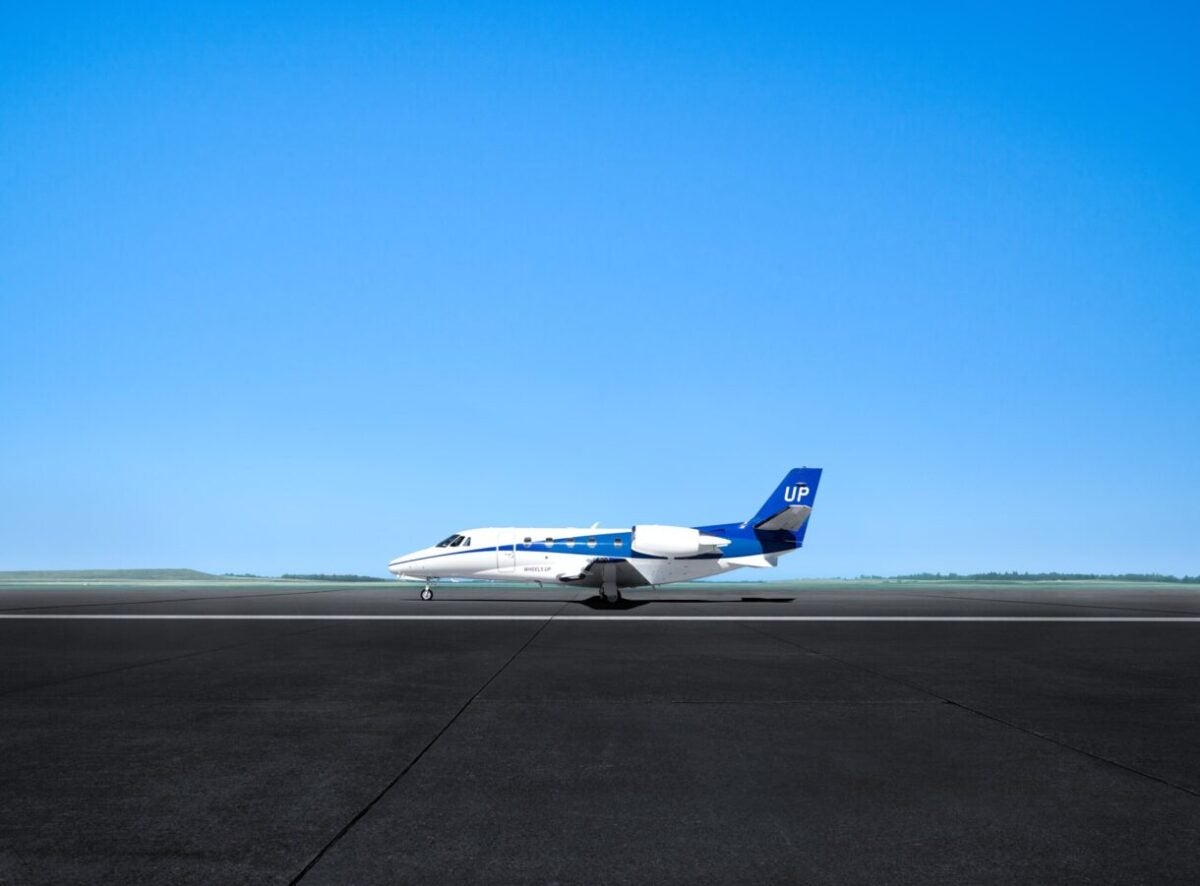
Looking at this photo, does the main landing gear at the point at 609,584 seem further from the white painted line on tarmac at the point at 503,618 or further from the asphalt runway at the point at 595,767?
the asphalt runway at the point at 595,767

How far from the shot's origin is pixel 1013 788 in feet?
16.6

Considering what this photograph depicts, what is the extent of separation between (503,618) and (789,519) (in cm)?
1284

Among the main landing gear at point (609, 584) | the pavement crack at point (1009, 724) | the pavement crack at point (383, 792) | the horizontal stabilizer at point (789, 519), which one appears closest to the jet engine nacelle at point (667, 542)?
the main landing gear at point (609, 584)

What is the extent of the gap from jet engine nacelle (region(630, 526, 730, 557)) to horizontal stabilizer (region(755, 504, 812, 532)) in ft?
8.35

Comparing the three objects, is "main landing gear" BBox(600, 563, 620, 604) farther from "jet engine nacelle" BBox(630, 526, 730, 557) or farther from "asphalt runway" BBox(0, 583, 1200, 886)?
"asphalt runway" BBox(0, 583, 1200, 886)

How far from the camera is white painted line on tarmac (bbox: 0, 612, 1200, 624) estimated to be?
18844mm

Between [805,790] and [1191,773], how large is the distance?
2.94 m

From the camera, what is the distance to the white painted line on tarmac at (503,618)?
18844mm

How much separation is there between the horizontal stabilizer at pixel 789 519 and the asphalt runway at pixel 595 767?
16.0m

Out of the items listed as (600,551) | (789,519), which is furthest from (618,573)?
(789,519)

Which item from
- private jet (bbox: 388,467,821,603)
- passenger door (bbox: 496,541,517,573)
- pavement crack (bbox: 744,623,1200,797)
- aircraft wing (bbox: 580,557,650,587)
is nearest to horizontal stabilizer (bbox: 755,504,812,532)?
private jet (bbox: 388,467,821,603)

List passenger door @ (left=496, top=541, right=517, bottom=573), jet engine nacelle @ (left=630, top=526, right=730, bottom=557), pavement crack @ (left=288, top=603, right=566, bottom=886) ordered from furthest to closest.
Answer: passenger door @ (left=496, top=541, right=517, bottom=573) < jet engine nacelle @ (left=630, top=526, right=730, bottom=557) < pavement crack @ (left=288, top=603, right=566, bottom=886)

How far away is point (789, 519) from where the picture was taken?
93.4 ft

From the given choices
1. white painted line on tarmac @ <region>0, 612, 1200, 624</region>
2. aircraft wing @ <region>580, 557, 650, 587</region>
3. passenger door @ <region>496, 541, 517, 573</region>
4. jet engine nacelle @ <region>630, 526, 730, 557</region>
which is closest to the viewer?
white painted line on tarmac @ <region>0, 612, 1200, 624</region>
